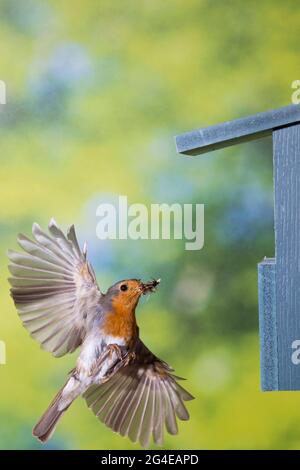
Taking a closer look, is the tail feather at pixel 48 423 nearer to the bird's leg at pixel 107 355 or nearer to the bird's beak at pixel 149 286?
the bird's leg at pixel 107 355

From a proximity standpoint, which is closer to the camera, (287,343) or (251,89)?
(287,343)

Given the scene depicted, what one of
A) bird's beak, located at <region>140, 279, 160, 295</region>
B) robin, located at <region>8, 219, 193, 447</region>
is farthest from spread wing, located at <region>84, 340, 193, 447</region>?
bird's beak, located at <region>140, 279, 160, 295</region>

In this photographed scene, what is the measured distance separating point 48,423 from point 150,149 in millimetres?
607

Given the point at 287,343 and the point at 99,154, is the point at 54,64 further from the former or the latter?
the point at 287,343

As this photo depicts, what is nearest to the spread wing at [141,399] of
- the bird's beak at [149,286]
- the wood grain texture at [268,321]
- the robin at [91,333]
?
the robin at [91,333]

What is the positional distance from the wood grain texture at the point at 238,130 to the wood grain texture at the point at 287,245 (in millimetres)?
14

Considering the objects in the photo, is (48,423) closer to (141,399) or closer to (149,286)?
(141,399)

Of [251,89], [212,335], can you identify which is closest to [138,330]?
[212,335]

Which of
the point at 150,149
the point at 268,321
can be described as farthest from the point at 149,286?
the point at 268,321

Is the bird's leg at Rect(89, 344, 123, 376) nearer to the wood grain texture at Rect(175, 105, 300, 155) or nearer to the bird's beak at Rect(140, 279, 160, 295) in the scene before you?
the bird's beak at Rect(140, 279, 160, 295)

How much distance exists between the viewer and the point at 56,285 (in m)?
1.44
